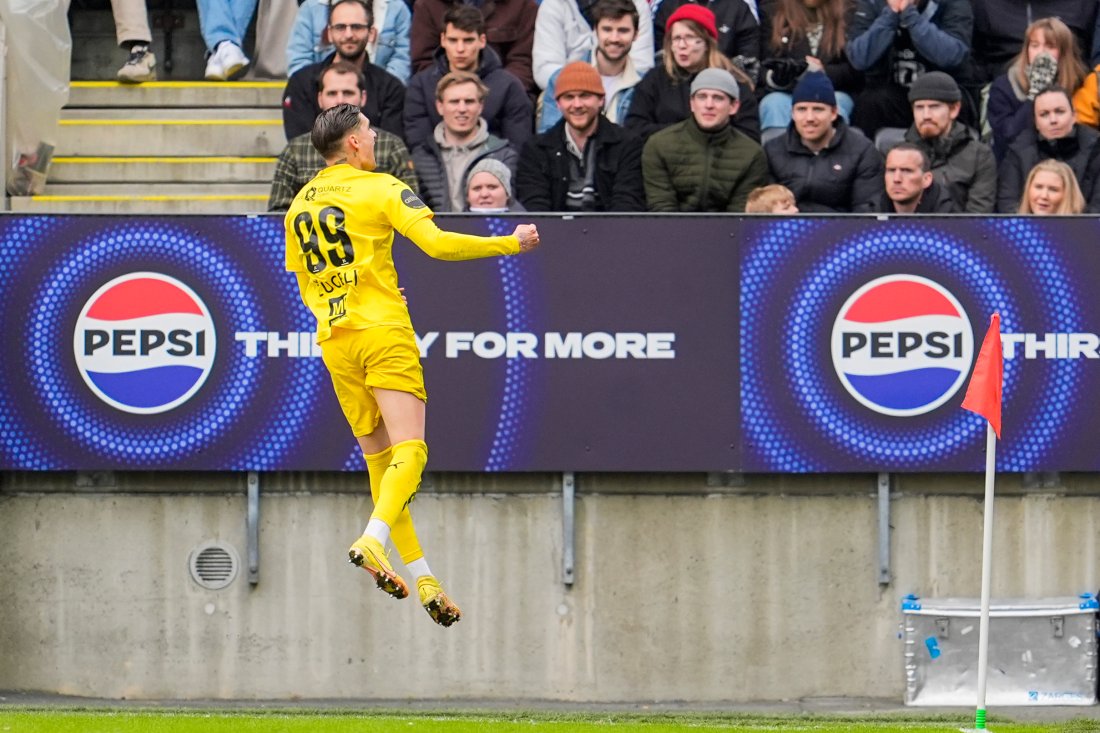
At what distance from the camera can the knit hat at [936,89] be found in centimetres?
1412

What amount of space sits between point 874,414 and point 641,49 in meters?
3.41

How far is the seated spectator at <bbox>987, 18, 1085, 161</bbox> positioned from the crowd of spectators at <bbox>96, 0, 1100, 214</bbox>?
0.6 inches

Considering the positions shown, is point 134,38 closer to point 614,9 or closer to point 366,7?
point 366,7

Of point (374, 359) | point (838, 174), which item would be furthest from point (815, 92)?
point (374, 359)

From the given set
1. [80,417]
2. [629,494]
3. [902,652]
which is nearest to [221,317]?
[80,417]

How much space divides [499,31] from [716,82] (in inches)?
85.3

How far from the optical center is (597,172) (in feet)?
46.0

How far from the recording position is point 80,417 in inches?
530

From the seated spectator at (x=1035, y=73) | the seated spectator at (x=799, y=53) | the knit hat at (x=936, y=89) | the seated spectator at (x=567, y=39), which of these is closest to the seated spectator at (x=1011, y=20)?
the seated spectator at (x=1035, y=73)

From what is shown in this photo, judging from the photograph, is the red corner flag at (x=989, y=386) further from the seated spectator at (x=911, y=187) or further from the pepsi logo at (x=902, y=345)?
the seated spectator at (x=911, y=187)

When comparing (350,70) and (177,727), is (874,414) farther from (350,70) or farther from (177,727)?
(177,727)

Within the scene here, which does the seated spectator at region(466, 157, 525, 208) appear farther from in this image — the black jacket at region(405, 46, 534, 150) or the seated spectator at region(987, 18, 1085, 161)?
the seated spectator at region(987, 18, 1085, 161)

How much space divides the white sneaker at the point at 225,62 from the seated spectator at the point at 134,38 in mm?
484

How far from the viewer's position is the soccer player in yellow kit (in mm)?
10156
